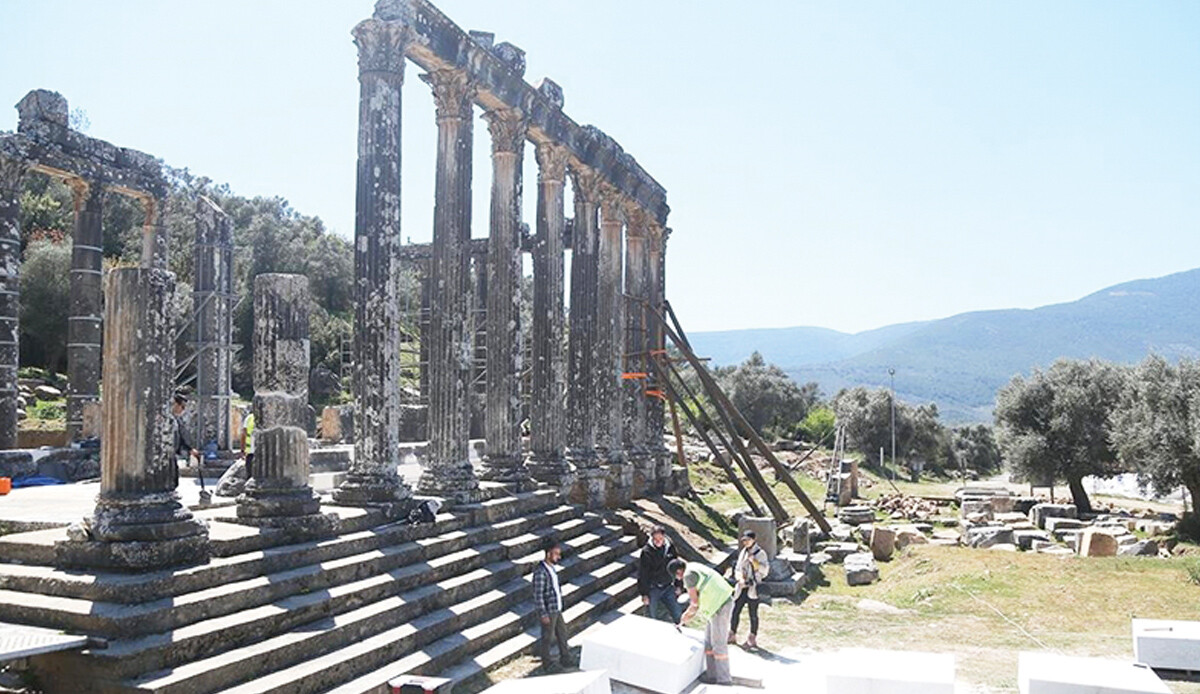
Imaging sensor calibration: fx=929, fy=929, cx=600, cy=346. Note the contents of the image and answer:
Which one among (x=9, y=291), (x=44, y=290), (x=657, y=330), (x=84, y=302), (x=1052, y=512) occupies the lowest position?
(x=1052, y=512)

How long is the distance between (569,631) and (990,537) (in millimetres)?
15473

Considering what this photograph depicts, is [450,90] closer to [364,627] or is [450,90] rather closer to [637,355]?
[364,627]

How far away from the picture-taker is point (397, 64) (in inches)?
502

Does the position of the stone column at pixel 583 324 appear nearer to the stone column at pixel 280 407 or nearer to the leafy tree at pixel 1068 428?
the stone column at pixel 280 407

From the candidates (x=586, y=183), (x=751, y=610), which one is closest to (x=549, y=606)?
(x=751, y=610)

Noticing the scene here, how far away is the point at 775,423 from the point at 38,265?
4501cm

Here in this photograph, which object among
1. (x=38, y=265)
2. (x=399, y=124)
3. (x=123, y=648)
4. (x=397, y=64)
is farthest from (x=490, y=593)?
(x=38, y=265)

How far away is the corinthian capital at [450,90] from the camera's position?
14.6 meters

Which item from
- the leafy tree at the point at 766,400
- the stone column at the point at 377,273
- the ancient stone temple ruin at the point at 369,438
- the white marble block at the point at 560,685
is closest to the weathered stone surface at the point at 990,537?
the ancient stone temple ruin at the point at 369,438

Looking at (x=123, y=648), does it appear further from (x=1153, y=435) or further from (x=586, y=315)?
(x=1153, y=435)

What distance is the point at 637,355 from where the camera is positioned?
83.8ft

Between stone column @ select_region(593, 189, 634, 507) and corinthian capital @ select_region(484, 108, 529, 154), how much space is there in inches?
214

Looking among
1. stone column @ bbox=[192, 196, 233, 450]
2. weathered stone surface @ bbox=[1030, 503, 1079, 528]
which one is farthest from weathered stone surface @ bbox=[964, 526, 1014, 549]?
stone column @ bbox=[192, 196, 233, 450]

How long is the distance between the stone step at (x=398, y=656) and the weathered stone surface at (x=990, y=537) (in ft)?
48.4
